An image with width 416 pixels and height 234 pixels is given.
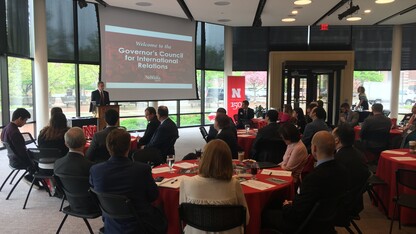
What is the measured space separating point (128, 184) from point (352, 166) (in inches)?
84.9

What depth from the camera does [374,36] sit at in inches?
504

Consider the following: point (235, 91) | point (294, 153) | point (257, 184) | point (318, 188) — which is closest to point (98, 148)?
point (257, 184)

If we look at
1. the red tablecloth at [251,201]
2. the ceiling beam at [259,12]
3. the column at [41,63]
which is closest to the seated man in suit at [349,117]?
the ceiling beam at [259,12]

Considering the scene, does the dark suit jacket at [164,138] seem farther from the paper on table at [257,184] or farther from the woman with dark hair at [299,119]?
the woman with dark hair at [299,119]

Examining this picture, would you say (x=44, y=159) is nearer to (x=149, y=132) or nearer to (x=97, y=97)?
(x=149, y=132)

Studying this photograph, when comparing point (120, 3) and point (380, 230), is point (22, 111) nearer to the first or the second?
point (120, 3)

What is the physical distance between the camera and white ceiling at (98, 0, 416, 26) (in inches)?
350

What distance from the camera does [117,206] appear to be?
260 centimetres

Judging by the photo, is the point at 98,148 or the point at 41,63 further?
the point at 41,63

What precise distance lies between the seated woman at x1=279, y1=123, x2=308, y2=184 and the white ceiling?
5737mm

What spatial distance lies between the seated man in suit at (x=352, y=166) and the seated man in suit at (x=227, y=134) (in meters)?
1.56

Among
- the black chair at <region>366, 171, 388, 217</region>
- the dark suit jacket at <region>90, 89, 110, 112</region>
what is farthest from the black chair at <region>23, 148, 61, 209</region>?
the black chair at <region>366, 171, 388, 217</region>

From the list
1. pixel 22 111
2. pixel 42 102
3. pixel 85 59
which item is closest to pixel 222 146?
pixel 22 111

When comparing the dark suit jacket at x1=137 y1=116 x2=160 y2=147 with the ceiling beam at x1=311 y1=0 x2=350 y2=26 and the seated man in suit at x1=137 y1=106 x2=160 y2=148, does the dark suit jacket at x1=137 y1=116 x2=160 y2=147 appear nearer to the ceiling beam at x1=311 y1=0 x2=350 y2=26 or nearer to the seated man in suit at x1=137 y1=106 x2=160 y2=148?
the seated man in suit at x1=137 y1=106 x2=160 y2=148
